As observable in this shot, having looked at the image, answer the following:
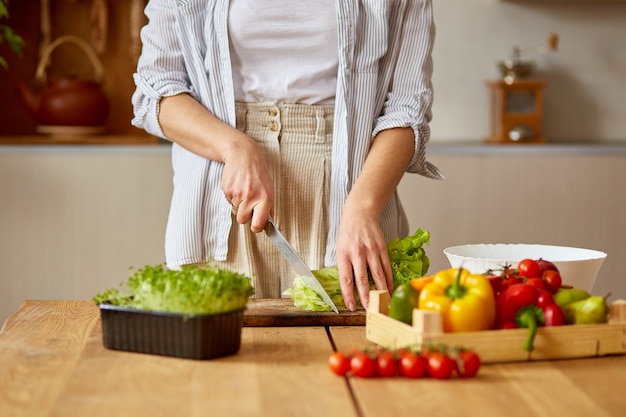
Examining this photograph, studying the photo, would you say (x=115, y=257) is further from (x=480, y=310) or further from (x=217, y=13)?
(x=480, y=310)

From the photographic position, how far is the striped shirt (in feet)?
6.09

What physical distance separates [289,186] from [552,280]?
2.09 ft

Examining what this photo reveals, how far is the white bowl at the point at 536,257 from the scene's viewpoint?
1.56 meters

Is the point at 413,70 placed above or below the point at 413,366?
above

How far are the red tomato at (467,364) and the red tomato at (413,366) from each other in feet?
0.15

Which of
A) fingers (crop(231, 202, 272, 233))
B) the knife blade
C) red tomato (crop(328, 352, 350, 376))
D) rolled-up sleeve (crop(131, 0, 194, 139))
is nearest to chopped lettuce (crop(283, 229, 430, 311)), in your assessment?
the knife blade

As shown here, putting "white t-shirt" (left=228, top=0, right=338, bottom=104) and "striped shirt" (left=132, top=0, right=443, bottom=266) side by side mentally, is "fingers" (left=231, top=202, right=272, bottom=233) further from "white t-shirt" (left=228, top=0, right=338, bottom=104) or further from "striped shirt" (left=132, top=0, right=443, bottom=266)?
"white t-shirt" (left=228, top=0, right=338, bottom=104)

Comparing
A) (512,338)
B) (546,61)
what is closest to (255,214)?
(512,338)

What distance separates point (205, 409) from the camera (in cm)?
111

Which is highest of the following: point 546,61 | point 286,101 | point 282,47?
point 546,61

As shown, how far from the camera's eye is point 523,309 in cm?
136

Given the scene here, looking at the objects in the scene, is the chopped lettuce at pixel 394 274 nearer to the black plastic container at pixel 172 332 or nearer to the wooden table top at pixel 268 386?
the wooden table top at pixel 268 386

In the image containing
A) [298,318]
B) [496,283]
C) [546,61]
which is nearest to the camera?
[496,283]

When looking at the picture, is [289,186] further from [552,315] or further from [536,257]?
[552,315]
